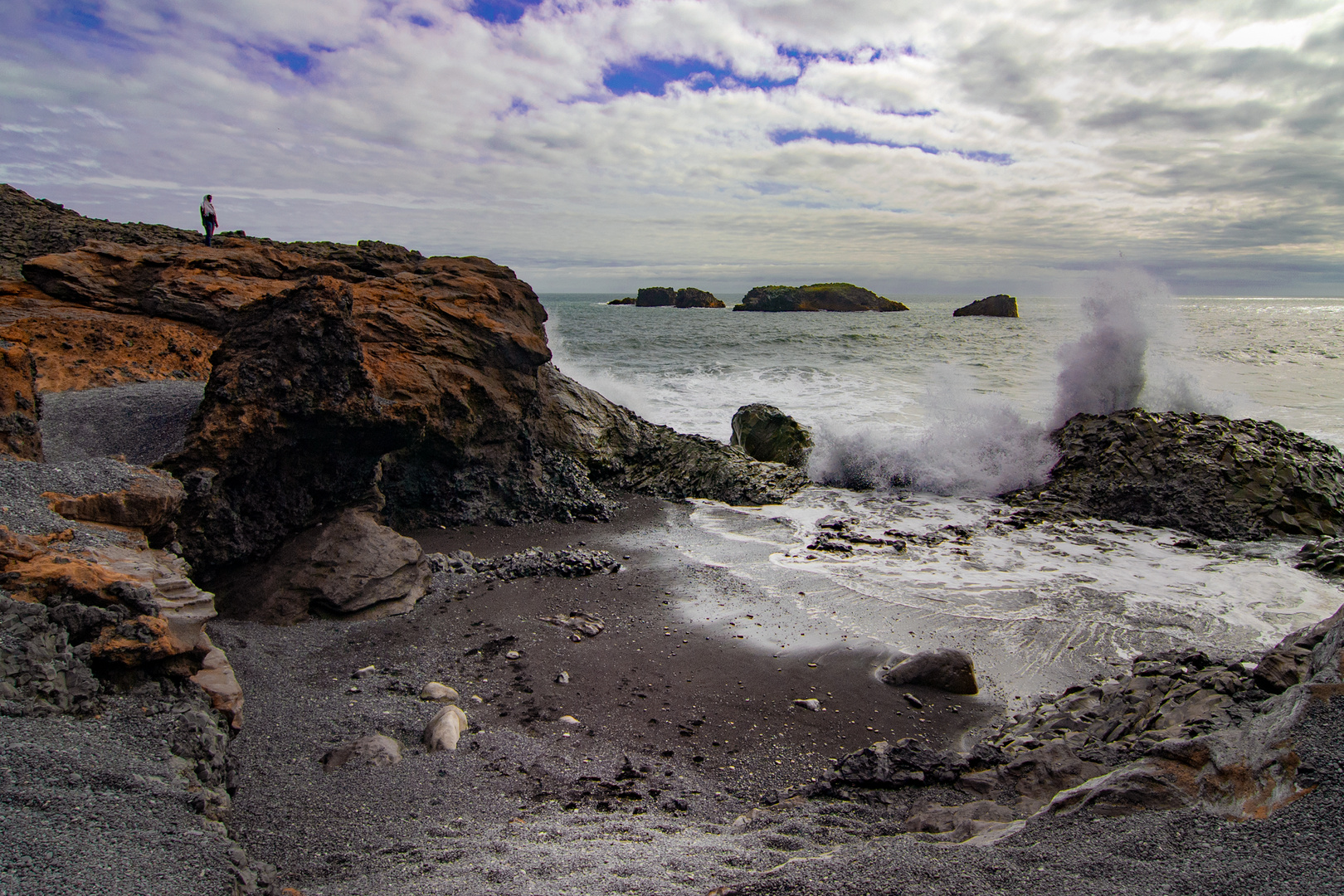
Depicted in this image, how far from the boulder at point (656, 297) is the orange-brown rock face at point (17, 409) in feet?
292

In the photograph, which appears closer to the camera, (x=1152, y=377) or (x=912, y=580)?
(x=912, y=580)

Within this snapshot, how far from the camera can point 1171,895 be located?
5.78 feet

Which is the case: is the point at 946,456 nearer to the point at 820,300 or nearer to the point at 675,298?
the point at 820,300

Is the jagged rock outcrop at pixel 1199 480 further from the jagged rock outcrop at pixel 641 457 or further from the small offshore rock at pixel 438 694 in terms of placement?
the small offshore rock at pixel 438 694

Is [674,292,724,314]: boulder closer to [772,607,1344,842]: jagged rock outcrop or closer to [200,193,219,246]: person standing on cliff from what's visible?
[200,193,219,246]: person standing on cliff

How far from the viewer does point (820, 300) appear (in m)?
80.9

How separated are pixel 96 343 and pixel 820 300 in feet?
261

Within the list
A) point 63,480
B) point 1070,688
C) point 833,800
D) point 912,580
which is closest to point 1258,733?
point 833,800

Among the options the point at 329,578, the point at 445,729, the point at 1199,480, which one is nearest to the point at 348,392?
the point at 329,578

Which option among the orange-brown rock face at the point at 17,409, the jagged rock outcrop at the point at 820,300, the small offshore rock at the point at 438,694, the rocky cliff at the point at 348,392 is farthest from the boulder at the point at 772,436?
the jagged rock outcrop at the point at 820,300

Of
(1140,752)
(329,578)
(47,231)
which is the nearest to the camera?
(1140,752)

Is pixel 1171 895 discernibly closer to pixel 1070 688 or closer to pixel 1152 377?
pixel 1070 688

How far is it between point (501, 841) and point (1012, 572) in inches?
221

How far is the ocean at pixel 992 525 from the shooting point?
17.5ft
